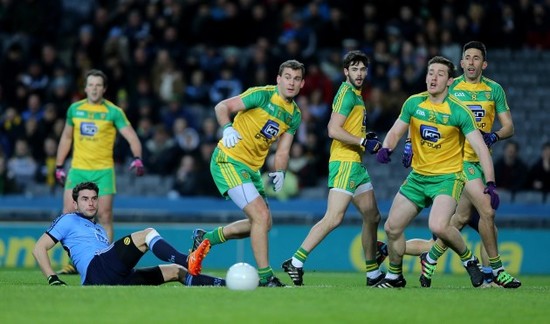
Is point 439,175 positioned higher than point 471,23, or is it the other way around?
point 471,23

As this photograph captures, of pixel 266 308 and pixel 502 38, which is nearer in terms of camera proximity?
pixel 266 308

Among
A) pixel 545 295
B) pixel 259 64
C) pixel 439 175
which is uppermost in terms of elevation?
pixel 259 64

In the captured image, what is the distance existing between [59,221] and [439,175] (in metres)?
3.90

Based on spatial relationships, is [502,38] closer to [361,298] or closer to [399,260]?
[399,260]

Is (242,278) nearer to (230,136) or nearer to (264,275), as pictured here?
(264,275)

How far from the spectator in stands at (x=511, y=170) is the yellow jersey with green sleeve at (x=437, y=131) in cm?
702

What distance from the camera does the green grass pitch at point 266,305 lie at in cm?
895

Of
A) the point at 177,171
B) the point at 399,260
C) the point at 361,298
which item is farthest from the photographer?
the point at 177,171

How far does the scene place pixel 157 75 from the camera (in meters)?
22.9

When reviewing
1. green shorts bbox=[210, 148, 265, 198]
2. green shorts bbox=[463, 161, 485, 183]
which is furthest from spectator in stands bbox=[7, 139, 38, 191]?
green shorts bbox=[463, 161, 485, 183]

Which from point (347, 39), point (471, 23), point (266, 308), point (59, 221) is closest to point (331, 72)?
point (347, 39)

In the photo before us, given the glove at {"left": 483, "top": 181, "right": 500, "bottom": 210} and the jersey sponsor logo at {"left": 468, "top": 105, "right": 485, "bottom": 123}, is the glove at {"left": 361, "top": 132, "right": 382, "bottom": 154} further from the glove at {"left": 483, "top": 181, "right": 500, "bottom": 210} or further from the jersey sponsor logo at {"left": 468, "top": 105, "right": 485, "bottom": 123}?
the jersey sponsor logo at {"left": 468, "top": 105, "right": 485, "bottom": 123}

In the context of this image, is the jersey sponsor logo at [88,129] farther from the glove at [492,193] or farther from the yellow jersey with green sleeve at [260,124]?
the glove at [492,193]

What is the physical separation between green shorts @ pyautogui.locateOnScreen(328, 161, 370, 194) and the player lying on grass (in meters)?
1.68
